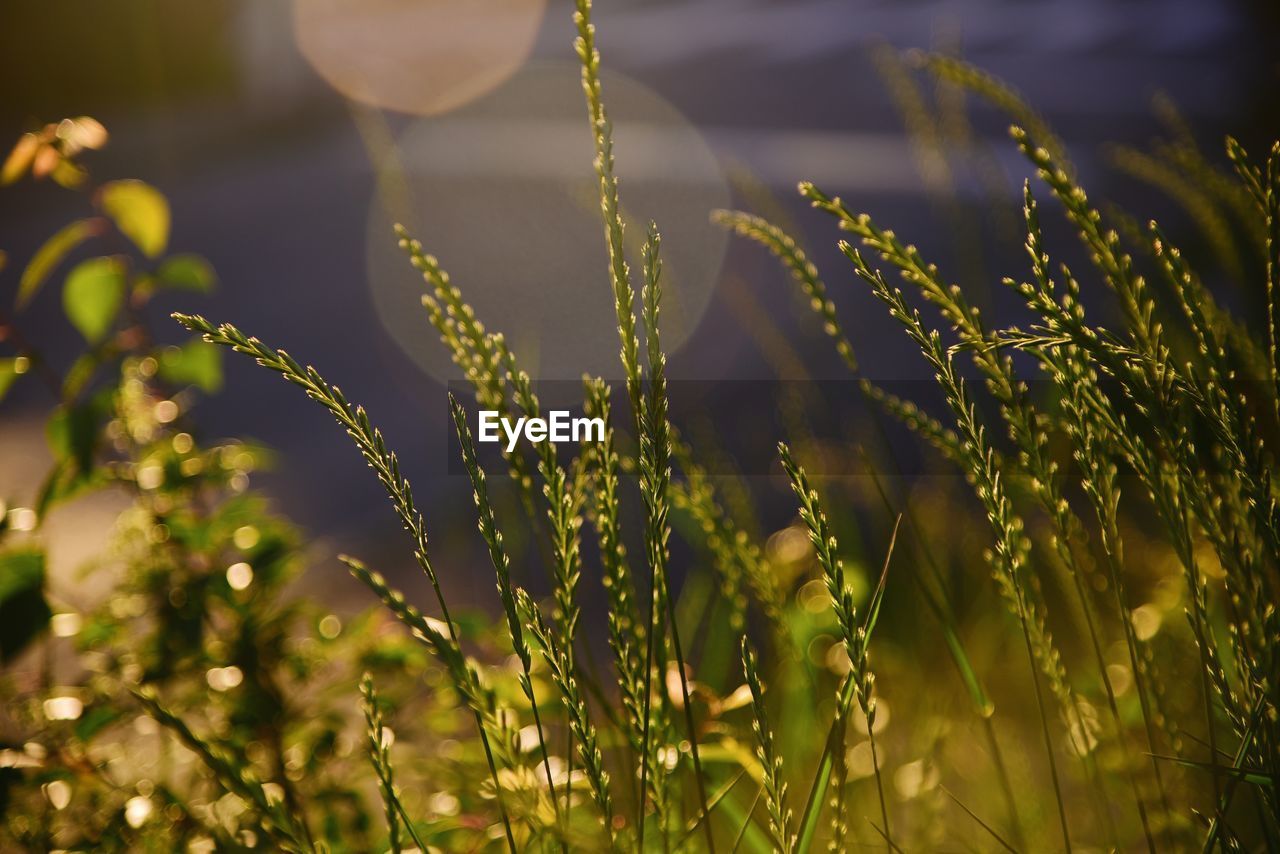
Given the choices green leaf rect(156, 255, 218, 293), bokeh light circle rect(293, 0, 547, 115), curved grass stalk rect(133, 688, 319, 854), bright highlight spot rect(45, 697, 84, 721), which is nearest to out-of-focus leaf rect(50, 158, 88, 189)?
green leaf rect(156, 255, 218, 293)

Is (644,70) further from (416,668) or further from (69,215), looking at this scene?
(416,668)

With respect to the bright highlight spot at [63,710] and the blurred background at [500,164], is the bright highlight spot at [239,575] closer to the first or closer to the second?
the bright highlight spot at [63,710]

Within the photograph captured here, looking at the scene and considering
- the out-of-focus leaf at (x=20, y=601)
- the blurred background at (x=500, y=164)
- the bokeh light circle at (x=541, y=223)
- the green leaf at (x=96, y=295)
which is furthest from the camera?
the bokeh light circle at (x=541, y=223)

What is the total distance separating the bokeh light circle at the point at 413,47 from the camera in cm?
1577

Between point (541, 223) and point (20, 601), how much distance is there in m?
7.85

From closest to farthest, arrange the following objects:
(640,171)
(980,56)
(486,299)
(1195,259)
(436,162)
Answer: (1195,259) → (486,299) → (640,171) → (436,162) → (980,56)

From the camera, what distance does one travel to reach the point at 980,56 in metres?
16.4

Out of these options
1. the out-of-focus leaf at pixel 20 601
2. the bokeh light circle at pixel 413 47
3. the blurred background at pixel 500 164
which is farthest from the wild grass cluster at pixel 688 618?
the bokeh light circle at pixel 413 47

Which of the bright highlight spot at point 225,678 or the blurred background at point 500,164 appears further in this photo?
the blurred background at point 500,164

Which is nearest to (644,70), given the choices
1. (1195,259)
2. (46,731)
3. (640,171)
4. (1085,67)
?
(1085,67)

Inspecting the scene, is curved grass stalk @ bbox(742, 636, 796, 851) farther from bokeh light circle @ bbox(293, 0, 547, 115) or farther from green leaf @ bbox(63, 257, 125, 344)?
bokeh light circle @ bbox(293, 0, 547, 115)

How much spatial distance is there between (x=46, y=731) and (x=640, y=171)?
8.92 m

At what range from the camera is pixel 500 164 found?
10.8 m

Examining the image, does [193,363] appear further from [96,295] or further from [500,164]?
[500,164]
